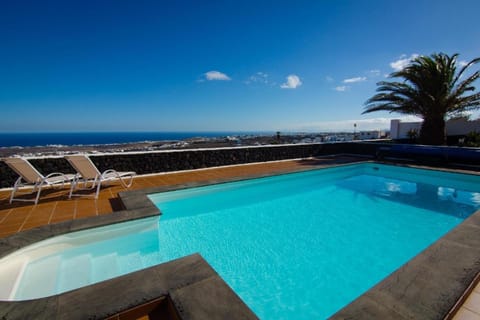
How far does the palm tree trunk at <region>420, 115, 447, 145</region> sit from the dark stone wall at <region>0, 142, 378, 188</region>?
8.50ft

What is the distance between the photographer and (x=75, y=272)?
2.52m

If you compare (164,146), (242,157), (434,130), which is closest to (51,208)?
(242,157)

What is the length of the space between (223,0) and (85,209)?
8.85m

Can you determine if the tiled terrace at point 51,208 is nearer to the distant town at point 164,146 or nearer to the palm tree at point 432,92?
the distant town at point 164,146

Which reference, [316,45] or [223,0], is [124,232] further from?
[316,45]

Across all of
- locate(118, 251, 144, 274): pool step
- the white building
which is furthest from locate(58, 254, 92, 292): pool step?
the white building

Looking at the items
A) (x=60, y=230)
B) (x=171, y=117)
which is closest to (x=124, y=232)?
(x=60, y=230)

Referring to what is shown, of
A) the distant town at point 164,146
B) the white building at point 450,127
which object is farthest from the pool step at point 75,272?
the white building at point 450,127

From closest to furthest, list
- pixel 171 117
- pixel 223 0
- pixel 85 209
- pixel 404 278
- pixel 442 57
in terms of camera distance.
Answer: pixel 404 278 → pixel 85 209 → pixel 223 0 → pixel 442 57 → pixel 171 117

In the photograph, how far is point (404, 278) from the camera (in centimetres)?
188

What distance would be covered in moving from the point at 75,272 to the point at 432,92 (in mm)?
13399

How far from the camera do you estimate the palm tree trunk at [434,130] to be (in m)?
10.4

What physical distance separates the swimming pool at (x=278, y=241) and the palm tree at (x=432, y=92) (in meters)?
5.64

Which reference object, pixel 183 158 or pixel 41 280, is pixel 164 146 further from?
pixel 41 280
